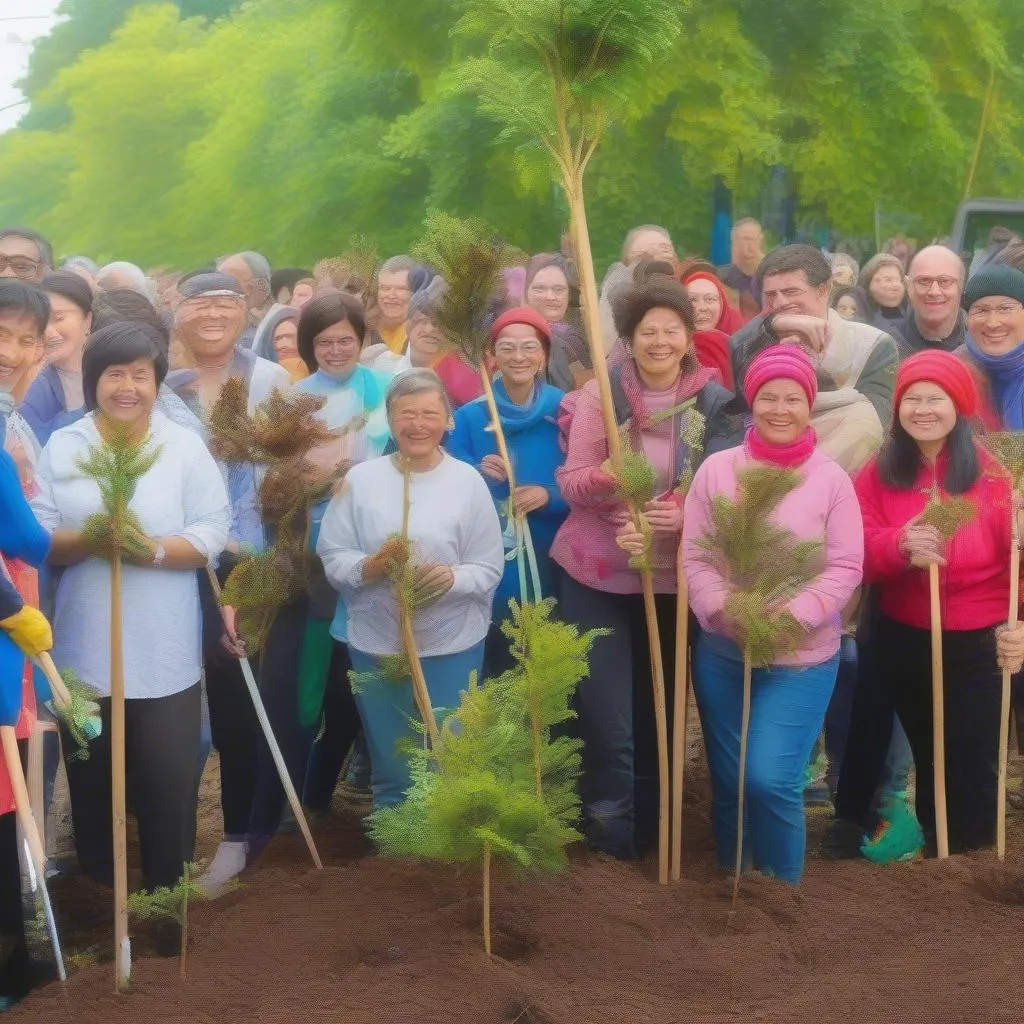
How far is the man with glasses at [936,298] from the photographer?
808 centimetres

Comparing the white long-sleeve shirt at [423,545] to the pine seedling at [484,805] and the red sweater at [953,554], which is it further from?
the red sweater at [953,554]

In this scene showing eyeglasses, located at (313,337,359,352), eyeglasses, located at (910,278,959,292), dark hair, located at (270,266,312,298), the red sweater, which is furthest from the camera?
dark hair, located at (270,266,312,298)

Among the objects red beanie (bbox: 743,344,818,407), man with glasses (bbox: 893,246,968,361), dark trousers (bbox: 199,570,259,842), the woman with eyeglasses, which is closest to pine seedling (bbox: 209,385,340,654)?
dark trousers (bbox: 199,570,259,842)

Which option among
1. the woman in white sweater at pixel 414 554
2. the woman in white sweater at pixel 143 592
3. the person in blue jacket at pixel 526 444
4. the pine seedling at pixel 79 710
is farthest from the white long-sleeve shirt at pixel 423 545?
the pine seedling at pixel 79 710

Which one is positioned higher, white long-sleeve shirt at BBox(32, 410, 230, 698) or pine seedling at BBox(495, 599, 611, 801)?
white long-sleeve shirt at BBox(32, 410, 230, 698)

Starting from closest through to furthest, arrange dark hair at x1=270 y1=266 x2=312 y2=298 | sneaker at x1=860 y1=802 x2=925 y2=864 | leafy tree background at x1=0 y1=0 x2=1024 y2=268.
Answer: sneaker at x1=860 y1=802 x2=925 y2=864, dark hair at x1=270 y1=266 x2=312 y2=298, leafy tree background at x1=0 y1=0 x2=1024 y2=268

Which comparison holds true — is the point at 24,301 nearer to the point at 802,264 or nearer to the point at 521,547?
the point at 521,547

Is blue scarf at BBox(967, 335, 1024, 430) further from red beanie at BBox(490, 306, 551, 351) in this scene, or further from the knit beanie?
red beanie at BBox(490, 306, 551, 351)

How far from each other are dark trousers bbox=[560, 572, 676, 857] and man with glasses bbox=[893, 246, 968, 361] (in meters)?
2.61

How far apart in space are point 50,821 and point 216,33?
3331 centimetres

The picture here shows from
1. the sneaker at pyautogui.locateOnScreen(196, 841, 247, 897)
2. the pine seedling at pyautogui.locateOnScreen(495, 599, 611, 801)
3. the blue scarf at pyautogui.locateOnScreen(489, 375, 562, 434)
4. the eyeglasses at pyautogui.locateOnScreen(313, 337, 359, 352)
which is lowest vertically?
the sneaker at pyautogui.locateOnScreen(196, 841, 247, 897)

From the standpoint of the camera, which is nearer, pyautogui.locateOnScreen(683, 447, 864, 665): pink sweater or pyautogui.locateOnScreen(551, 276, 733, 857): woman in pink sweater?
pyautogui.locateOnScreen(683, 447, 864, 665): pink sweater

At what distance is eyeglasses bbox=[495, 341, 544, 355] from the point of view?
6.44 meters

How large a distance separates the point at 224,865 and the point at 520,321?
2206 mm
